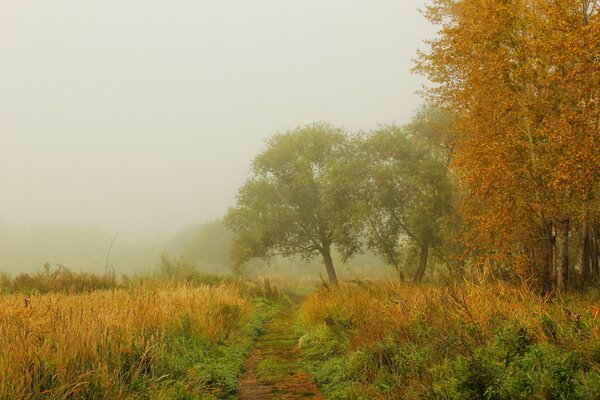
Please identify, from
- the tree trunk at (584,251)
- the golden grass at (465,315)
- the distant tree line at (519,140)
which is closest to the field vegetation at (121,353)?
the golden grass at (465,315)

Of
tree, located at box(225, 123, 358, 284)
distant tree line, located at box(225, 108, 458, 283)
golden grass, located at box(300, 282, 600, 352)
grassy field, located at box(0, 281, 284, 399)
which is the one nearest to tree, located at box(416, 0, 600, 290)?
golden grass, located at box(300, 282, 600, 352)

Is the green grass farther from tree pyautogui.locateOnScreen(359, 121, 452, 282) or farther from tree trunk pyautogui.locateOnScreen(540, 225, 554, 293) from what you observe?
tree pyautogui.locateOnScreen(359, 121, 452, 282)

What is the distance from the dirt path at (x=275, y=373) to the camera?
6.93 metres

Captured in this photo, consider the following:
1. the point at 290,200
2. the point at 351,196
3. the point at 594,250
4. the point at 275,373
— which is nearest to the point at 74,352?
the point at 275,373

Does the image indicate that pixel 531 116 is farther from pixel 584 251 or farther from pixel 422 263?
pixel 422 263

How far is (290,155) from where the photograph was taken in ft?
109

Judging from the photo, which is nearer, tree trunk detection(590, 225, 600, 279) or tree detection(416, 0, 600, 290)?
tree detection(416, 0, 600, 290)

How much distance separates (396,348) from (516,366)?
7.22ft

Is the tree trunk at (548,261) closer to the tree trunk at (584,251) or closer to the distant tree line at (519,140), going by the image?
the distant tree line at (519,140)

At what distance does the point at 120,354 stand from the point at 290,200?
2666cm

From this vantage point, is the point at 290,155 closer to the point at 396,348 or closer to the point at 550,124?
the point at 550,124

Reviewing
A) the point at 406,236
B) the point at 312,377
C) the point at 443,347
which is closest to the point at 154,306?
the point at 312,377

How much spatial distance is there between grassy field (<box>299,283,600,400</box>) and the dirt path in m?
0.29

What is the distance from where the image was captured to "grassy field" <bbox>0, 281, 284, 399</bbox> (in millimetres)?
4910
